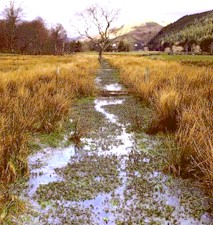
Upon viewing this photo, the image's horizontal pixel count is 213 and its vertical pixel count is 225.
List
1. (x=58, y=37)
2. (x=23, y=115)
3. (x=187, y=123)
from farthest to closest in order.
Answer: (x=58, y=37) < (x=23, y=115) < (x=187, y=123)

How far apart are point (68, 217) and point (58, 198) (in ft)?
1.54

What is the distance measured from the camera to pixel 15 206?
135 inches

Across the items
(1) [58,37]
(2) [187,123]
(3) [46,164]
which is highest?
(1) [58,37]

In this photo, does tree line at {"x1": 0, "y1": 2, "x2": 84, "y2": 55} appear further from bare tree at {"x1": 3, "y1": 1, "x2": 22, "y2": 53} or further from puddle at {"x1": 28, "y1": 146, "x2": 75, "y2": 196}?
puddle at {"x1": 28, "y1": 146, "x2": 75, "y2": 196}

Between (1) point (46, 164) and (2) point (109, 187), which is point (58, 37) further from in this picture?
(2) point (109, 187)

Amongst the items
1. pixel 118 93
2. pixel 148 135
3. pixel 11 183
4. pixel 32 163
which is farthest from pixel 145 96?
pixel 11 183

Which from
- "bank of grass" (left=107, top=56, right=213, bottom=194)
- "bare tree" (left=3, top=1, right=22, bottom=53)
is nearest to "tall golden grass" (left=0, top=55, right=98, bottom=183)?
"bank of grass" (left=107, top=56, right=213, bottom=194)

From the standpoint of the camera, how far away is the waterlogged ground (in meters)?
3.40

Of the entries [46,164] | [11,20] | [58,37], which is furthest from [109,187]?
[58,37]

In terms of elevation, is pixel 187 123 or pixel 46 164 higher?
pixel 187 123

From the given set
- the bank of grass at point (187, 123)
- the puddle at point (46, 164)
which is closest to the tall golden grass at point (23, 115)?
the puddle at point (46, 164)

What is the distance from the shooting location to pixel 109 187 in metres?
4.09

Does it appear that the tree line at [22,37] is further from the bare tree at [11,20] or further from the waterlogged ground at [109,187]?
the waterlogged ground at [109,187]

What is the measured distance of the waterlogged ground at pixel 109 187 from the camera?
3.40 metres
